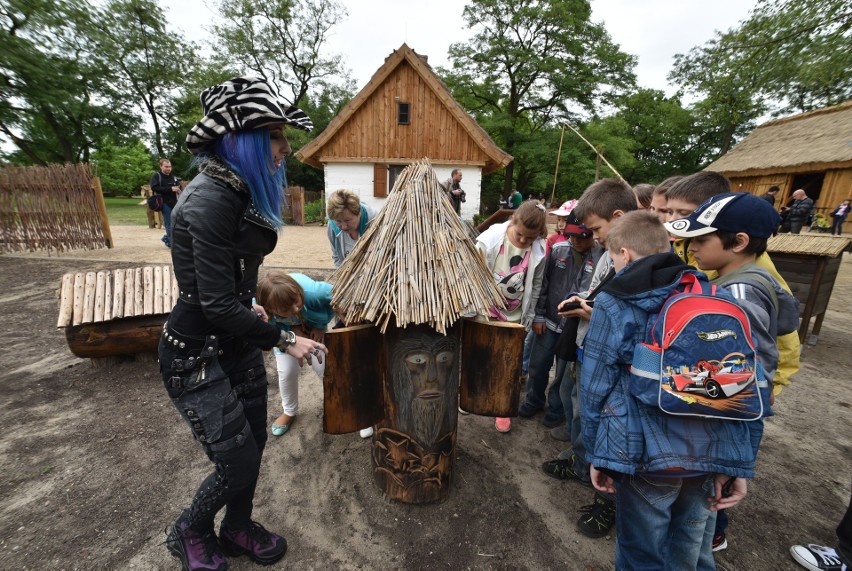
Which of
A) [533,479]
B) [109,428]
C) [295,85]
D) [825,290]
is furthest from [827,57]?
[295,85]

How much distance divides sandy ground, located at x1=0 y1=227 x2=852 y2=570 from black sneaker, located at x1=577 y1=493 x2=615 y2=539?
0.16 feet

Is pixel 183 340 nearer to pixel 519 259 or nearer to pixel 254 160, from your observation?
pixel 254 160

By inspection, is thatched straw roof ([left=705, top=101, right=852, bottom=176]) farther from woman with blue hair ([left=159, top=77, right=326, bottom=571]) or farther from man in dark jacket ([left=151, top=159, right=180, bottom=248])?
man in dark jacket ([left=151, top=159, right=180, bottom=248])

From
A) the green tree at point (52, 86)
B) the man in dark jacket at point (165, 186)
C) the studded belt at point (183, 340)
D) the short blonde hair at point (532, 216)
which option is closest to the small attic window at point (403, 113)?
the man in dark jacket at point (165, 186)

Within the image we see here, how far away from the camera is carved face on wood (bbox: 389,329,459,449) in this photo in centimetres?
200

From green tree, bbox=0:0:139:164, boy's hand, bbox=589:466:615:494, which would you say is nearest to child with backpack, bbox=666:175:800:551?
boy's hand, bbox=589:466:615:494

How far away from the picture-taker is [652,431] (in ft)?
4.54

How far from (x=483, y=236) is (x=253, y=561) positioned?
268 cm

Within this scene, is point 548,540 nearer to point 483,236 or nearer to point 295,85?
point 483,236

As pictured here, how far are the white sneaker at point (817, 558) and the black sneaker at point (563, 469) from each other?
→ 1.07 m

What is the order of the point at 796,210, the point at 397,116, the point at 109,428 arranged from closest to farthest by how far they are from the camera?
the point at 109,428
the point at 796,210
the point at 397,116

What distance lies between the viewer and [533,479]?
2592mm

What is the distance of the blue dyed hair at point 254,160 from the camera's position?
1.46 meters

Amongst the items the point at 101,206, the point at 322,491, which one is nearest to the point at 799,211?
the point at 322,491
